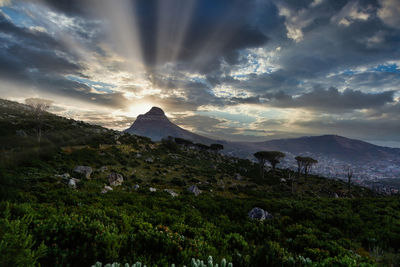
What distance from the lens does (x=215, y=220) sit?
12.5 metres

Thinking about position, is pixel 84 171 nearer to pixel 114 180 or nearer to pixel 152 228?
pixel 114 180

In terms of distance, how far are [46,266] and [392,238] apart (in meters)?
17.2

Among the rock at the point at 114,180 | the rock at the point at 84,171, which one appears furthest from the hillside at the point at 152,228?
the rock at the point at 114,180

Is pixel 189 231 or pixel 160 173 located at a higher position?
pixel 189 231

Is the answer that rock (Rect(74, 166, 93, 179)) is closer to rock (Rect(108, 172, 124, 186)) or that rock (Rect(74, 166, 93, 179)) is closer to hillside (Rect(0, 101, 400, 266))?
hillside (Rect(0, 101, 400, 266))

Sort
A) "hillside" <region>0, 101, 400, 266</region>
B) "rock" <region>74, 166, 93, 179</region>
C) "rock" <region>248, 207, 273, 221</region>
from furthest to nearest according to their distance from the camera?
"rock" <region>74, 166, 93, 179</region> < "rock" <region>248, 207, 273, 221</region> < "hillside" <region>0, 101, 400, 266</region>

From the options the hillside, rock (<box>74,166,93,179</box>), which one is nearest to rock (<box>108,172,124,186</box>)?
the hillside

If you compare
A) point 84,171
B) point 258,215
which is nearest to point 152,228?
point 258,215

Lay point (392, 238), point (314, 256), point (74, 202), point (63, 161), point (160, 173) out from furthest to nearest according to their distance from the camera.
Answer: point (160, 173)
point (63, 161)
point (74, 202)
point (392, 238)
point (314, 256)

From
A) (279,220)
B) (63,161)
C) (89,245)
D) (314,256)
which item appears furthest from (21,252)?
(63,161)

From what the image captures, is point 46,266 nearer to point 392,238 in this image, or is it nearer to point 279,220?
point 279,220

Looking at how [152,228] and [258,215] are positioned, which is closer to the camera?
[152,228]

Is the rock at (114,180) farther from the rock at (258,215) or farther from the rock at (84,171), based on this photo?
the rock at (258,215)

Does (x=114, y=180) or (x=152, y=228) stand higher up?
(x=152, y=228)
